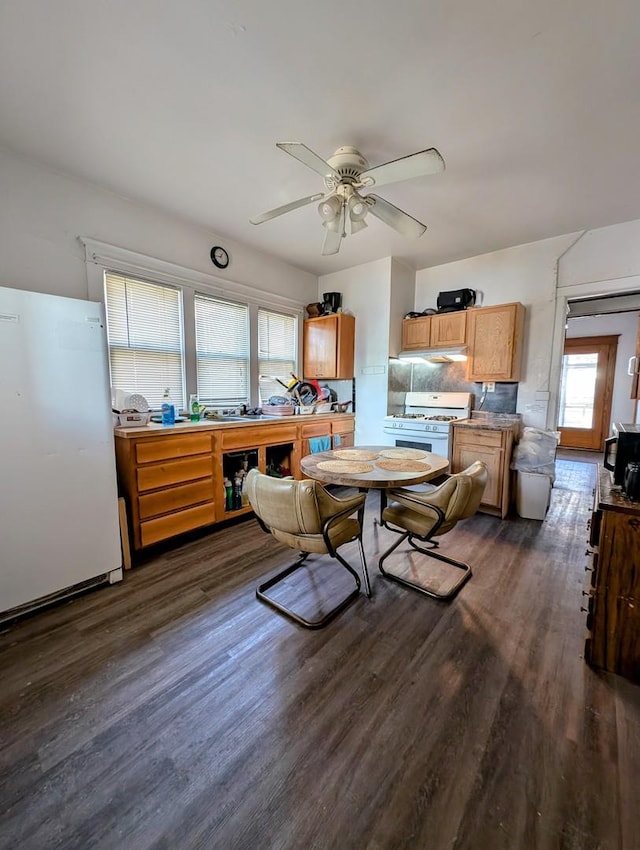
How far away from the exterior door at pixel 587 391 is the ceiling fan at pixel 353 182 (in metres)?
6.07

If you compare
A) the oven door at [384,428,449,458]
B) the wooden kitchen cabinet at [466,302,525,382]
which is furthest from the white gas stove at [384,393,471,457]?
the wooden kitchen cabinet at [466,302,525,382]

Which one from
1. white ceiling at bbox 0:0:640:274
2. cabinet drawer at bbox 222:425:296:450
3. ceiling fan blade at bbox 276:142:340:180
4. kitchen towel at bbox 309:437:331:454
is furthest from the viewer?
kitchen towel at bbox 309:437:331:454

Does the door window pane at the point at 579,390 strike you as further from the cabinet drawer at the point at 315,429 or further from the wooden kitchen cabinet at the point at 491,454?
the cabinet drawer at the point at 315,429

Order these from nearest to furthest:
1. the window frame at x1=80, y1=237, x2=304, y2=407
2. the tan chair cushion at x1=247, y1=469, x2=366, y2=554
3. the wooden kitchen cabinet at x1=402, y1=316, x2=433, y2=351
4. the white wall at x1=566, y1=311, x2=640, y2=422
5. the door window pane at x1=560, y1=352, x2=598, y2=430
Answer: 1. the tan chair cushion at x1=247, y1=469, x2=366, y2=554
2. the window frame at x1=80, y1=237, x2=304, y2=407
3. the wooden kitchen cabinet at x1=402, y1=316, x2=433, y2=351
4. the white wall at x1=566, y1=311, x2=640, y2=422
5. the door window pane at x1=560, y1=352, x2=598, y2=430

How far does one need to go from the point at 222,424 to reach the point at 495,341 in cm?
289

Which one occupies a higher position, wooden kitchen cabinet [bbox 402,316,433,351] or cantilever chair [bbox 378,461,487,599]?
wooden kitchen cabinet [bbox 402,316,433,351]

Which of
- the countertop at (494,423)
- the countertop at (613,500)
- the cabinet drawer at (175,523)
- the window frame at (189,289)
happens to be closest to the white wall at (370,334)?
the window frame at (189,289)

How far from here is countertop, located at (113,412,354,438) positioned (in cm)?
241

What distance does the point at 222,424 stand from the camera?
2.89 m

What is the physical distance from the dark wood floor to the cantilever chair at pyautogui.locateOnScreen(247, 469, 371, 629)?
0.09 metres

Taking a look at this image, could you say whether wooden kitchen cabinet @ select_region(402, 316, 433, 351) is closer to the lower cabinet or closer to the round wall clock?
the lower cabinet

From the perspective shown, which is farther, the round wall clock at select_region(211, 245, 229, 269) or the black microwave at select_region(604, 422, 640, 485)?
the round wall clock at select_region(211, 245, 229, 269)

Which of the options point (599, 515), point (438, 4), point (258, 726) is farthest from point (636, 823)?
point (438, 4)

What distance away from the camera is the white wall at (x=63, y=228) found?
7.18ft
